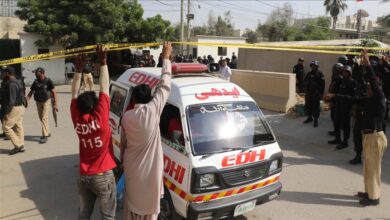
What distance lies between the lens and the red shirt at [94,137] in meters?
3.79

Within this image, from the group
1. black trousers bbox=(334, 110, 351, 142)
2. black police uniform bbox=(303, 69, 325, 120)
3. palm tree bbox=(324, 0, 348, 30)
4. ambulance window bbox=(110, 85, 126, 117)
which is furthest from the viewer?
palm tree bbox=(324, 0, 348, 30)

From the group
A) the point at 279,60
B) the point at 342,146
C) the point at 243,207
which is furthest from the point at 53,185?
the point at 279,60

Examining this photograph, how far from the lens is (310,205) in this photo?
5.79m

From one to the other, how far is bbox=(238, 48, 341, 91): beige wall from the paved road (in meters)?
4.74

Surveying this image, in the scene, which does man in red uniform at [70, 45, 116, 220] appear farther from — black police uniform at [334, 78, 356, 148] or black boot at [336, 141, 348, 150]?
black boot at [336, 141, 348, 150]

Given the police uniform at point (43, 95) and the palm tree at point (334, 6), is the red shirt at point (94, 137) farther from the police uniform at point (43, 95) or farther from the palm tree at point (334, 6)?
the palm tree at point (334, 6)

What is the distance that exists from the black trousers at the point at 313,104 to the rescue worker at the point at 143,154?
7.65 m

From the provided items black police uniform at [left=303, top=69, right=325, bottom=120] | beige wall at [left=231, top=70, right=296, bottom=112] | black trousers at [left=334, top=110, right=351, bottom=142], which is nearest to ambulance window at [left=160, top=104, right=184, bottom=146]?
black trousers at [left=334, top=110, right=351, bottom=142]

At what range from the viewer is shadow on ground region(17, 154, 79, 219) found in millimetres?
5566

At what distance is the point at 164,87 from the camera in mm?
3775

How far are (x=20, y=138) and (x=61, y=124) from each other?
2.84 meters

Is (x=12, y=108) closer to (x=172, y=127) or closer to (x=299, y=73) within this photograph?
(x=172, y=127)

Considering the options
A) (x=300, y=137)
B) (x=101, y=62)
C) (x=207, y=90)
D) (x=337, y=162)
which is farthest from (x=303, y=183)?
(x=101, y=62)

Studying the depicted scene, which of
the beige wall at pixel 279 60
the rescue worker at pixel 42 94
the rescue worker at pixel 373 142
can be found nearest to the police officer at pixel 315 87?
the beige wall at pixel 279 60
